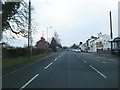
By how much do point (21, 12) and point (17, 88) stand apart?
1953 cm

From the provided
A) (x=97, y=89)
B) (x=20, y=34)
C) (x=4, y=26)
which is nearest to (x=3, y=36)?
(x=4, y=26)

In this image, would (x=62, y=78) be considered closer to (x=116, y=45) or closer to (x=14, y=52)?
(x=14, y=52)

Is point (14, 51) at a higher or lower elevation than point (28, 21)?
lower

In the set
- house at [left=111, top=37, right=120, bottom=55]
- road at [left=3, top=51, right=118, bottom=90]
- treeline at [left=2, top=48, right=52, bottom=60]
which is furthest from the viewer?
house at [left=111, top=37, right=120, bottom=55]

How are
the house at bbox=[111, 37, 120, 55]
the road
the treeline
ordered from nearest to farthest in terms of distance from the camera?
the road < the treeline < the house at bbox=[111, 37, 120, 55]

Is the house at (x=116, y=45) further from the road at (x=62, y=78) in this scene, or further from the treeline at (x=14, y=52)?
the road at (x=62, y=78)

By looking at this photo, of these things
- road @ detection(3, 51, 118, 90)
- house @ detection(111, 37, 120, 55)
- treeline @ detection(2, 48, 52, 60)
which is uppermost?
house @ detection(111, 37, 120, 55)

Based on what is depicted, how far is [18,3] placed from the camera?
26.2m

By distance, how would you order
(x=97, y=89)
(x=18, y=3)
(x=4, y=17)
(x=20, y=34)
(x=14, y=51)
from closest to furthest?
(x=97, y=89)
(x=4, y=17)
(x=18, y=3)
(x=20, y=34)
(x=14, y=51)

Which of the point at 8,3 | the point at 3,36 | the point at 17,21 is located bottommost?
the point at 3,36

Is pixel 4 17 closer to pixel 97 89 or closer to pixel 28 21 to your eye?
pixel 28 21

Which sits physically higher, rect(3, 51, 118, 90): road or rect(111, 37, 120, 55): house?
rect(111, 37, 120, 55): house

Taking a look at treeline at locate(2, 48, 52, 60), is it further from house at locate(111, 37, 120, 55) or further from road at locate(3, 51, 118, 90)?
house at locate(111, 37, 120, 55)

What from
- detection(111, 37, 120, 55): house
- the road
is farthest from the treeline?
detection(111, 37, 120, 55): house
